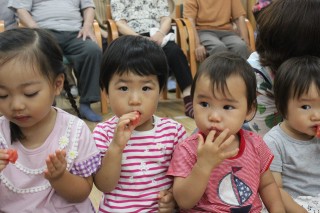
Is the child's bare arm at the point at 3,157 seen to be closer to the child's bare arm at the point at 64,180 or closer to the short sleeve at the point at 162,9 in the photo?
the child's bare arm at the point at 64,180

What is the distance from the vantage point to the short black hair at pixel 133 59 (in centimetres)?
107

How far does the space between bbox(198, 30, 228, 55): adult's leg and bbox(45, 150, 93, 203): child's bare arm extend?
226 cm

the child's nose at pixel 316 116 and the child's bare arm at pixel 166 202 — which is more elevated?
the child's nose at pixel 316 116

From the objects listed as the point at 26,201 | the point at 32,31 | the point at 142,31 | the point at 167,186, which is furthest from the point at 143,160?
the point at 142,31

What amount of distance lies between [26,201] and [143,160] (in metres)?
0.32

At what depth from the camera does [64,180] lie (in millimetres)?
998

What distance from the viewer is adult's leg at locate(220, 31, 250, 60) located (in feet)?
10.8

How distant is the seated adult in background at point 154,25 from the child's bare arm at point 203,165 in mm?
2058

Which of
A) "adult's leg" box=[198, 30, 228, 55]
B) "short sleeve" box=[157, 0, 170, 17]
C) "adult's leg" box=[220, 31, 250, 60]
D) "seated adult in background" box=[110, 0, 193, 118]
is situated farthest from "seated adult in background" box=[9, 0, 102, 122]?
"adult's leg" box=[220, 31, 250, 60]

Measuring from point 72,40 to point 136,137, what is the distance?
78.5 inches

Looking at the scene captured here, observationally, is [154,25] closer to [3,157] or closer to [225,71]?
[225,71]

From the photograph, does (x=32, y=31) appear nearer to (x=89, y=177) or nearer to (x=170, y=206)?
(x=89, y=177)

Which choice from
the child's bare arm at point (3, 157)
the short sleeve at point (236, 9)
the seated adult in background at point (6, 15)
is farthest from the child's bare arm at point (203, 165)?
the short sleeve at point (236, 9)

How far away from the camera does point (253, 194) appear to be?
3.54 ft
